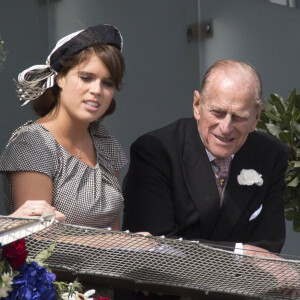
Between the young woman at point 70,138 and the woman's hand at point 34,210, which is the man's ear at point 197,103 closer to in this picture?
the young woman at point 70,138

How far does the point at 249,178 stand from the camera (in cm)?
388

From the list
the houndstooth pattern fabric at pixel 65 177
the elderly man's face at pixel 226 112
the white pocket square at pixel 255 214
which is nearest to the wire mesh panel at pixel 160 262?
the houndstooth pattern fabric at pixel 65 177

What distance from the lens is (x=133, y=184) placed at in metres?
3.91

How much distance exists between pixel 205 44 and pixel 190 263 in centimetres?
373

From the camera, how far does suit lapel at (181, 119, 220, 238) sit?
12.3ft

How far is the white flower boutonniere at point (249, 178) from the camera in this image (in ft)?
12.6

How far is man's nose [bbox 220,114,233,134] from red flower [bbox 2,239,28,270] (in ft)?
5.33

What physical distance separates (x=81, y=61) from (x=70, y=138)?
32 cm

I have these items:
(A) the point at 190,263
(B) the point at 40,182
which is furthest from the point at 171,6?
(A) the point at 190,263

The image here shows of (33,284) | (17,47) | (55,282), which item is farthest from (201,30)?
(33,284)

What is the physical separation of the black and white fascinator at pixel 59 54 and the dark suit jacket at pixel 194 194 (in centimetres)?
50

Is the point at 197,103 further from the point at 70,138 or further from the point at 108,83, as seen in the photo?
the point at 70,138

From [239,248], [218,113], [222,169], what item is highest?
[218,113]

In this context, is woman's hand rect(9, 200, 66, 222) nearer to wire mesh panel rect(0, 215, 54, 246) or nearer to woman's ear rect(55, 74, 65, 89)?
wire mesh panel rect(0, 215, 54, 246)
